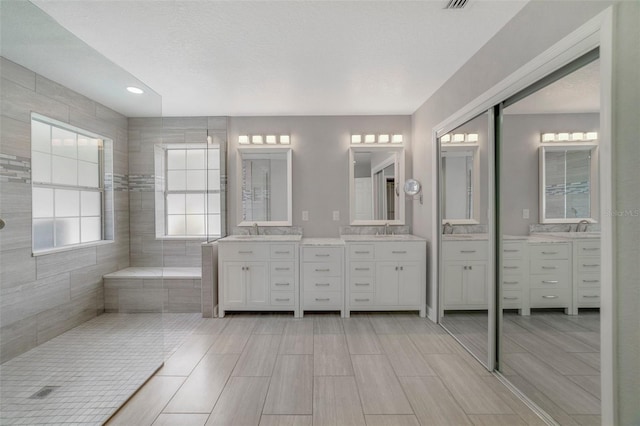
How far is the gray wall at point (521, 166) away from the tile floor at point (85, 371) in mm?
2889

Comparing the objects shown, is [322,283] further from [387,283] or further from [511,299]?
[511,299]

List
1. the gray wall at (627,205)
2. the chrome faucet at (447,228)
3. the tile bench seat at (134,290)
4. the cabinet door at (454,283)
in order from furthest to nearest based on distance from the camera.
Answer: the chrome faucet at (447,228) → the cabinet door at (454,283) → the tile bench seat at (134,290) → the gray wall at (627,205)

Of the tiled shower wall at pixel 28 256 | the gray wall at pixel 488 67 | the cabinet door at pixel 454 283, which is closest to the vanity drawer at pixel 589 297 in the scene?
the cabinet door at pixel 454 283

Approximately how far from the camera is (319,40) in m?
2.23

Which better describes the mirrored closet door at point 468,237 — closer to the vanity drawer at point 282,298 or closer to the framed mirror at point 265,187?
the vanity drawer at point 282,298

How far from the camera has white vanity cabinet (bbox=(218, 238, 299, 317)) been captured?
11.3 feet

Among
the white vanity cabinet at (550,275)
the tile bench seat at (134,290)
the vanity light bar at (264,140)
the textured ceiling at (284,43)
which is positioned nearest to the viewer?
the white vanity cabinet at (550,275)

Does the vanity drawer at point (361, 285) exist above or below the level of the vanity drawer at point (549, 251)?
below

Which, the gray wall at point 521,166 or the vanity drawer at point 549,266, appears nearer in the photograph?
the vanity drawer at point 549,266

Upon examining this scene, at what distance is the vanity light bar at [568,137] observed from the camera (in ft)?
4.62

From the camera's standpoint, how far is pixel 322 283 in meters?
3.45

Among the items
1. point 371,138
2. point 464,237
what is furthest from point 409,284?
point 371,138

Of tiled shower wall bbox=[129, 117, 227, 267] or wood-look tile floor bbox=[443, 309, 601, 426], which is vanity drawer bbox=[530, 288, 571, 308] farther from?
tiled shower wall bbox=[129, 117, 227, 267]

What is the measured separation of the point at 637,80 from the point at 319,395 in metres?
2.33
